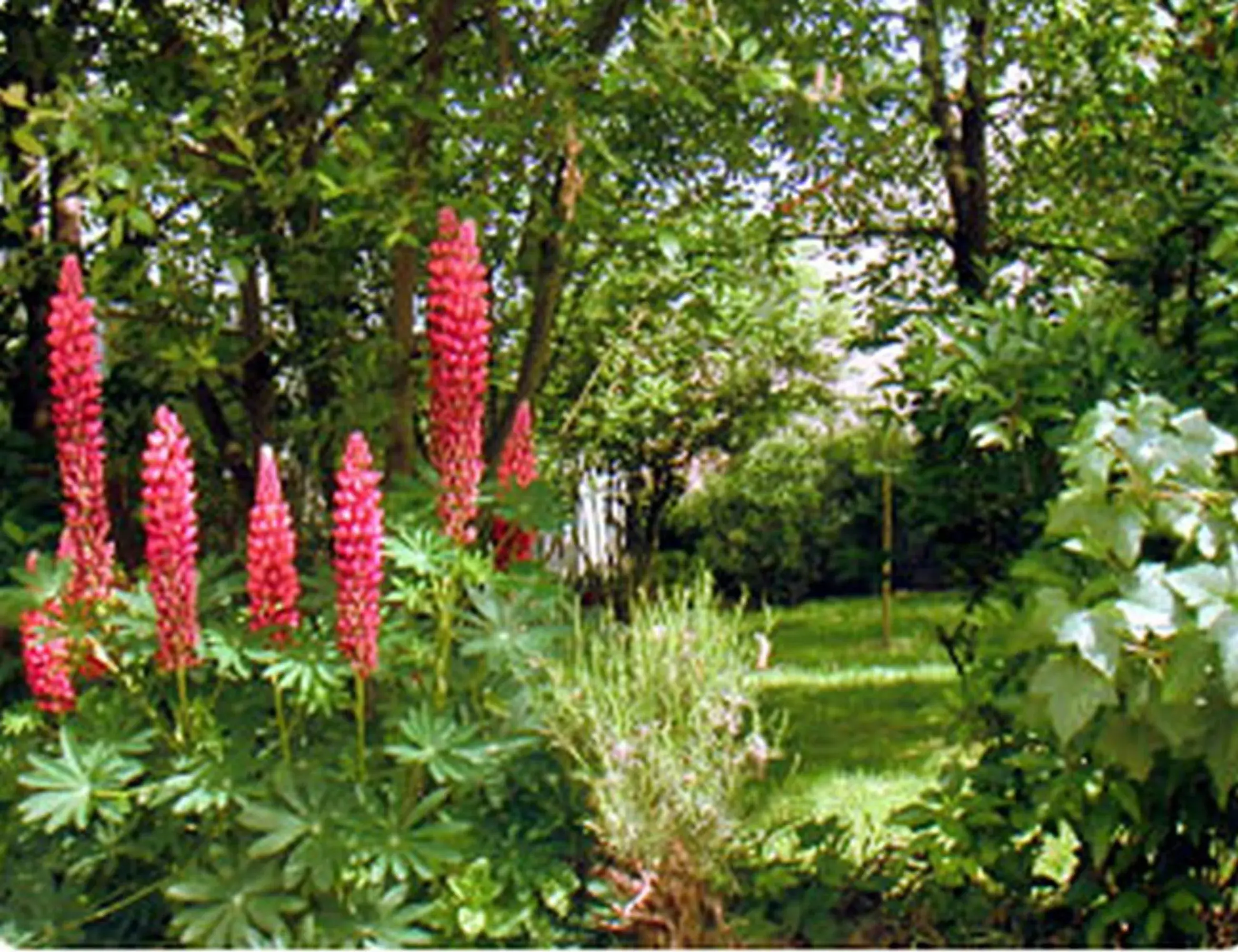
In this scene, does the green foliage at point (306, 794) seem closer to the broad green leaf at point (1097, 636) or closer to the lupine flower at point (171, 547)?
the lupine flower at point (171, 547)

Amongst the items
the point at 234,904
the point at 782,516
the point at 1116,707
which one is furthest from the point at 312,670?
the point at 782,516

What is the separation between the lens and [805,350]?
10797 millimetres

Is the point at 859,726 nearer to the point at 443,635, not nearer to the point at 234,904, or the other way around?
the point at 443,635

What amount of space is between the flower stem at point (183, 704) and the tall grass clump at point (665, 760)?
697 millimetres

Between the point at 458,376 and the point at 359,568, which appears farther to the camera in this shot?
the point at 458,376

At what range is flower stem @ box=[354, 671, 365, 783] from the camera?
282 centimetres

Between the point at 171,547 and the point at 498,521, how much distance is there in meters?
0.73

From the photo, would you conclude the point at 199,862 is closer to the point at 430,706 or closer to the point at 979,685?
the point at 430,706

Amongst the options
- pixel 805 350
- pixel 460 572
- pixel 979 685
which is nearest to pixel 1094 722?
pixel 979 685

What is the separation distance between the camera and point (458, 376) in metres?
2.98

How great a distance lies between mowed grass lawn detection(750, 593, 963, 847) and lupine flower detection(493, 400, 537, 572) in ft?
2.10

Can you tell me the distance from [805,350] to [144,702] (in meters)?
8.30

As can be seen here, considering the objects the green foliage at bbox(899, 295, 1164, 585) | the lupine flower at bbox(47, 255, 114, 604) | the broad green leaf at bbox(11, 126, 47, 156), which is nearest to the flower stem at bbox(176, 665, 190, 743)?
the lupine flower at bbox(47, 255, 114, 604)

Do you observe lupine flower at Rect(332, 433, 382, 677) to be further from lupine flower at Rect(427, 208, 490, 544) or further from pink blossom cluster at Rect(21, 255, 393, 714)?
lupine flower at Rect(427, 208, 490, 544)
